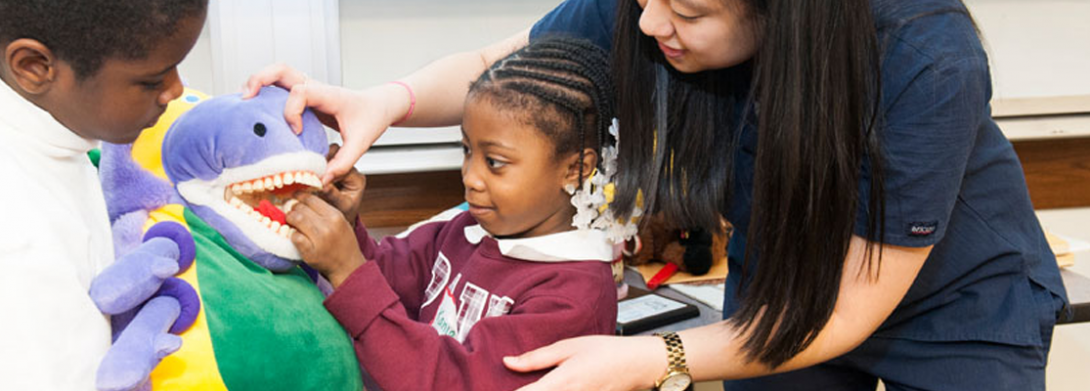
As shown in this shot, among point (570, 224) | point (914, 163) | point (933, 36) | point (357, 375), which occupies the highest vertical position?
point (933, 36)

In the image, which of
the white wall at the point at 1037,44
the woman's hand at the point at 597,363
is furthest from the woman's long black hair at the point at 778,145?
the white wall at the point at 1037,44

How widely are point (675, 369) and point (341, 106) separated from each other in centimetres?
49

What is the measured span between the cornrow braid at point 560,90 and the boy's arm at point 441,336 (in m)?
0.18

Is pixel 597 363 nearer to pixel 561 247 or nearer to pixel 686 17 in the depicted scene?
pixel 561 247

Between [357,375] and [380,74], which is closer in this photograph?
[357,375]

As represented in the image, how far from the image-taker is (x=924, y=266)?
108 centimetres

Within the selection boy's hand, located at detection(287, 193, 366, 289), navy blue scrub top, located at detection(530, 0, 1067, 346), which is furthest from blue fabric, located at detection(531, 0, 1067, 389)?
boy's hand, located at detection(287, 193, 366, 289)

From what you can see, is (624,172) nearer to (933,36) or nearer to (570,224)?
(570,224)

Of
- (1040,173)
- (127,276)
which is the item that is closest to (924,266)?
(127,276)

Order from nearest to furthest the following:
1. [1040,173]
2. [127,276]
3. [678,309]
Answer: [127,276]
[678,309]
[1040,173]

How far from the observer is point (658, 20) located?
3.14ft

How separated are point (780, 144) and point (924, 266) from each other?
31 centimetres

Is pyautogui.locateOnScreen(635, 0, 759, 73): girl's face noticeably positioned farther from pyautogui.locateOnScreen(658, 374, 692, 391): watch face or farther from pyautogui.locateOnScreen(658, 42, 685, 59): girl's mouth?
pyautogui.locateOnScreen(658, 374, 692, 391): watch face

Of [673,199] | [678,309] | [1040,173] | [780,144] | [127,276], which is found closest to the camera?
[127,276]
